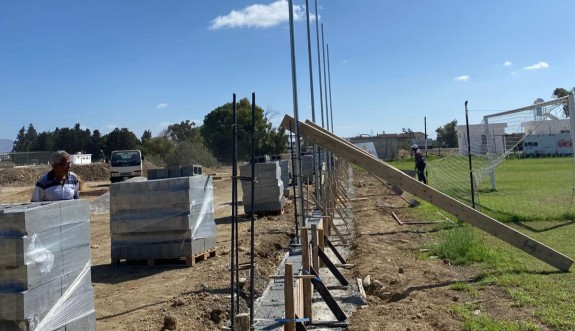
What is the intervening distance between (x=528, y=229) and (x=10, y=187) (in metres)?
35.9

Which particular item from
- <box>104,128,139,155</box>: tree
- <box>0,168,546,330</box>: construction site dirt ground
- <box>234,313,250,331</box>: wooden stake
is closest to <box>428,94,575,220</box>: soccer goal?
<box>0,168,546,330</box>: construction site dirt ground

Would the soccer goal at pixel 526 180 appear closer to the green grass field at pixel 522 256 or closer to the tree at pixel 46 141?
the green grass field at pixel 522 256

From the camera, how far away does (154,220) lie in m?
9.04

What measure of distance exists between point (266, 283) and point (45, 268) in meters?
3.73

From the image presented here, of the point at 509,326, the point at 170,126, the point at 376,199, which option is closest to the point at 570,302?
the point at 509,326

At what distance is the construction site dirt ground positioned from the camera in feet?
18.8

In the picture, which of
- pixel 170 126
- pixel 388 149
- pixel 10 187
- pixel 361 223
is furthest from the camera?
pixel 170 126

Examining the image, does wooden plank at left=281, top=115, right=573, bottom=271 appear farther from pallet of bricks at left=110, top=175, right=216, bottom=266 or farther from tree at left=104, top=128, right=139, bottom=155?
tree at left=104, top=128, right=139, bottom=155

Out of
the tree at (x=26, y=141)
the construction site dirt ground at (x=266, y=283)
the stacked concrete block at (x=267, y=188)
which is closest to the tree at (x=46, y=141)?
the tree at (x=26, y=141)

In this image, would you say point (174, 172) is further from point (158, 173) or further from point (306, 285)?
point (306, 285)

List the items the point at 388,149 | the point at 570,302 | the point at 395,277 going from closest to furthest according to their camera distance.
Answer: the point at 570,302
the point at 395,277
the point at 388,149

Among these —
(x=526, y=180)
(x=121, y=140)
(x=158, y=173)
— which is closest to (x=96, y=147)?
(x=121, y=140)

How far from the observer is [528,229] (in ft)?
35.3

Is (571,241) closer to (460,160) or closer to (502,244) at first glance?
(502,244)
